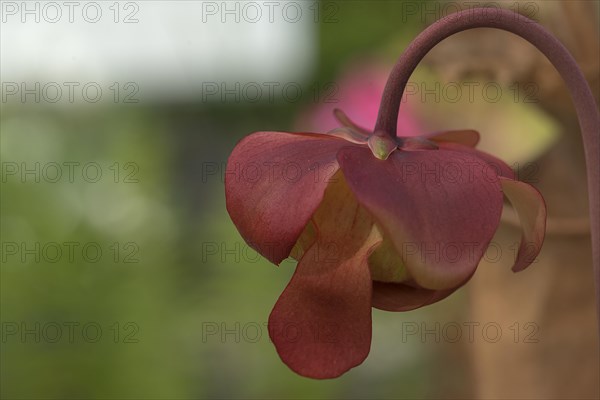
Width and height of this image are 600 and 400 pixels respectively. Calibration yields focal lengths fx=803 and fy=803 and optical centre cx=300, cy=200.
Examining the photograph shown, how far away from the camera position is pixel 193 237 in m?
1.56

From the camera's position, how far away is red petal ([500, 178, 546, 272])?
0.38 meters

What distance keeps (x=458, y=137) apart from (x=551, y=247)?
0.47 metres

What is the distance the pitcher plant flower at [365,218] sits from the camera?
0.34m

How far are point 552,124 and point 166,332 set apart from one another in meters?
0.78

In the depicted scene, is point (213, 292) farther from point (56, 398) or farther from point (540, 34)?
point (540, 34)

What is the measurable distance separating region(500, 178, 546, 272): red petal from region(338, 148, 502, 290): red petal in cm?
3

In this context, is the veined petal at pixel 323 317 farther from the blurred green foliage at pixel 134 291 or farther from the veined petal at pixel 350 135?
the blurred green foliage at pixel 134 291

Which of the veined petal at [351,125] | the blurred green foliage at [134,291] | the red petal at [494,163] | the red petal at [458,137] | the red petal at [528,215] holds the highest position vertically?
the veined petal at [351,125]

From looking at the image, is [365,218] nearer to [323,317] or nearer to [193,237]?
[323,317]

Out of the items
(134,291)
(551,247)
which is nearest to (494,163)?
(551,247)

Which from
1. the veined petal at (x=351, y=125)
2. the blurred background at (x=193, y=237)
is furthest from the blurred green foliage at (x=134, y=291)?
the veined petal at (x=351, y=125)

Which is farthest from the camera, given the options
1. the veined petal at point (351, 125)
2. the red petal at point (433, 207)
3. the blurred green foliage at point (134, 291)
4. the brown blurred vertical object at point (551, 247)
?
the blurred green foliage at point (134, 291)

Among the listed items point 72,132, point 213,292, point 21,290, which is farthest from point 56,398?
point 72,132

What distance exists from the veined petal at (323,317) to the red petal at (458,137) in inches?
4.1
